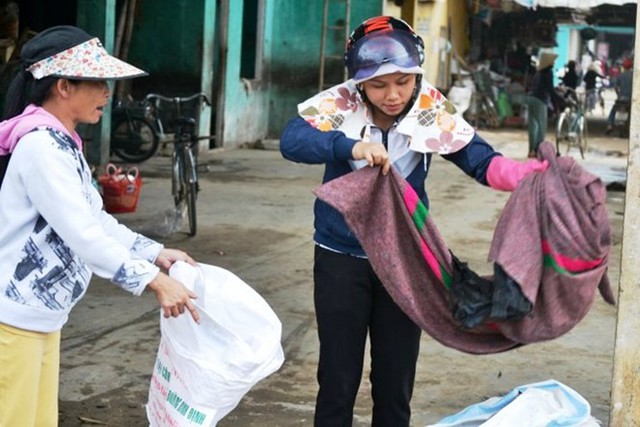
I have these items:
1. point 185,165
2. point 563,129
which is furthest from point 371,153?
point 563,129

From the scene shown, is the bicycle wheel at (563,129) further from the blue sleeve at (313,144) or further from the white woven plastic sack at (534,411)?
the blue sleeve at (313,144)

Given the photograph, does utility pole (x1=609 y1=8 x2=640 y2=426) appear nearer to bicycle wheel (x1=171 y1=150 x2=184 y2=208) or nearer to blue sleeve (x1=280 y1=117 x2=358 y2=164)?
blue sleeve (x1=280 y1=117 x2=358 y2=164)

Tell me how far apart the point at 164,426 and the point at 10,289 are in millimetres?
726

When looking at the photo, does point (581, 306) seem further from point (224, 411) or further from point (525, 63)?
point (525, 63)

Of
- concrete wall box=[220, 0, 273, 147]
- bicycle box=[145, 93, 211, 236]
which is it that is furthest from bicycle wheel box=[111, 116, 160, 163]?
bicycle box=[145, 93, 211, 236]

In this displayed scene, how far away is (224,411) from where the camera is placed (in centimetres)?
343

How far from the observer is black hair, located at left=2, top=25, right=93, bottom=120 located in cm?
316

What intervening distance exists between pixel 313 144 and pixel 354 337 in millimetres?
643

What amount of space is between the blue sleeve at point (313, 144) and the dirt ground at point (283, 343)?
172 centimetres

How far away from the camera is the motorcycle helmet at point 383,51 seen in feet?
11.2

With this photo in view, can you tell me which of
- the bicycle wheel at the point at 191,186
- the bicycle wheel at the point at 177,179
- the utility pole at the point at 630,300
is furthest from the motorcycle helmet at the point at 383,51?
the bicycle wheel at the point at 177,179

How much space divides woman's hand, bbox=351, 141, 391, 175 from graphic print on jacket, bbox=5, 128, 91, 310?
2.54 feet

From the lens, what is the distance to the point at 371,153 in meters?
3.32

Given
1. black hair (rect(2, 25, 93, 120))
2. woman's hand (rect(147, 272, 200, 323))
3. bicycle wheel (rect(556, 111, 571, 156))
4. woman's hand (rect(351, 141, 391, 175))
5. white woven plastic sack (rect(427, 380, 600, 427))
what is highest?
black hair (rect(2, 25, 93, 120))
